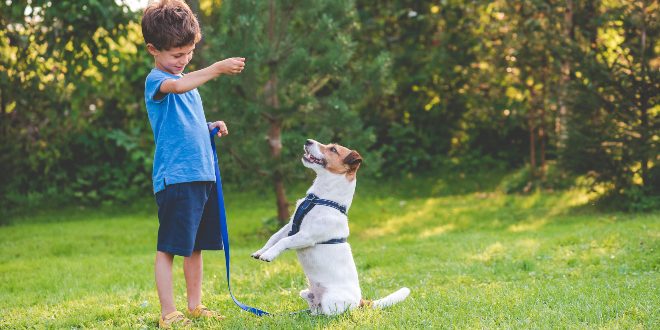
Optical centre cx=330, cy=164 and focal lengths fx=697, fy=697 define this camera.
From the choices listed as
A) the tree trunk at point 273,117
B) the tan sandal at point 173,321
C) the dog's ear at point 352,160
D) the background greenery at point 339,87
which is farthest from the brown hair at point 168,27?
the tree trunk at point 273,117

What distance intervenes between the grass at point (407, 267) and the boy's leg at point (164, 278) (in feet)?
0.73

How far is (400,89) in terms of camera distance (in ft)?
48.9

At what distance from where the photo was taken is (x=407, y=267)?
6.65 m

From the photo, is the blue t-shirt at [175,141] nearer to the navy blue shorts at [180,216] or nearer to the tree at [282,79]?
the navy blue shorts at [180,216]

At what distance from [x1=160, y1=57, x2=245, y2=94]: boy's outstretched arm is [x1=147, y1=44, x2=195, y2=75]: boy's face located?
0.82 ft

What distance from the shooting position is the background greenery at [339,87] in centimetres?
880

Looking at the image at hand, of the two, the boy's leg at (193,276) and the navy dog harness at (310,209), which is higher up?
the navy dog harness at (310,209)

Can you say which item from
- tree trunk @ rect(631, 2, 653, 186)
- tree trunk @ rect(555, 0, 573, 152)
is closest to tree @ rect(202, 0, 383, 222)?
tree trunk @ rect(555, 0, 573, 152)

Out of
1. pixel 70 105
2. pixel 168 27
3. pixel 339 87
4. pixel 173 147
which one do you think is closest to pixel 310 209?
pixel 173 147

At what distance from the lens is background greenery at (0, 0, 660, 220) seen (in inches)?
346

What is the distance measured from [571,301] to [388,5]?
11.1 metres

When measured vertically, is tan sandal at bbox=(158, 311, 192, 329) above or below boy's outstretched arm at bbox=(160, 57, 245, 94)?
below

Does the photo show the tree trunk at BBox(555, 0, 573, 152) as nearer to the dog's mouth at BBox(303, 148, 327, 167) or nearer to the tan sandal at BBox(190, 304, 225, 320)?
the dog's mouth at BBox(303, 148, 327, 167)

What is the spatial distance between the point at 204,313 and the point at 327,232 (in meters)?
1.05
